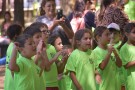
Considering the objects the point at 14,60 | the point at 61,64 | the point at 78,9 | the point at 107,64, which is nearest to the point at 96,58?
the point at 107,64

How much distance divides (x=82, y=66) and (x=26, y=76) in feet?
3.50

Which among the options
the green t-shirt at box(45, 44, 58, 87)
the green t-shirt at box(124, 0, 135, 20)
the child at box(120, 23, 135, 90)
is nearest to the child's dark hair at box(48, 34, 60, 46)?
the green t-shirt at box(45, 44, 58, 87)

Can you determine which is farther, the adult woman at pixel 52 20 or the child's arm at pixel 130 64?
the adult woman at pixel 52 20

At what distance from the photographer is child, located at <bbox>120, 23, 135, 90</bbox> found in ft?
23.3

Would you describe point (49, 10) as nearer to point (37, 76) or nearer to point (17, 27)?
point (17, 27)

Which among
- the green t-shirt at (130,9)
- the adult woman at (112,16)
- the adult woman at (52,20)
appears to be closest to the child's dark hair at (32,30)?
the adult woman at (52,20)

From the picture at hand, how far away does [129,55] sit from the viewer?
7.13 metres

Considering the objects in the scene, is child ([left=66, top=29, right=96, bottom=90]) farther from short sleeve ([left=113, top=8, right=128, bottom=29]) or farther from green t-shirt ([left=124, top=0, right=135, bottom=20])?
green t-shirt ([left=124, top=0, right=135, bottom=20])

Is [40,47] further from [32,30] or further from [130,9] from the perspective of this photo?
[130,9]

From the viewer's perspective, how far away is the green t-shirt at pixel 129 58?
7113 mm

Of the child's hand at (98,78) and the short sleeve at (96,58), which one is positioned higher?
the short sleeve at (96,58)

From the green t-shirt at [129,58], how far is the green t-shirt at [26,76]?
1.50 m

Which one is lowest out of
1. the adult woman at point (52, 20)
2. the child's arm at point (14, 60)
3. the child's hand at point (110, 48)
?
the child's arm at point (14, 60)

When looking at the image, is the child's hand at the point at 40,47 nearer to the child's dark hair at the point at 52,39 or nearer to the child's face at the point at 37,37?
the child's face at the point at 37,37
